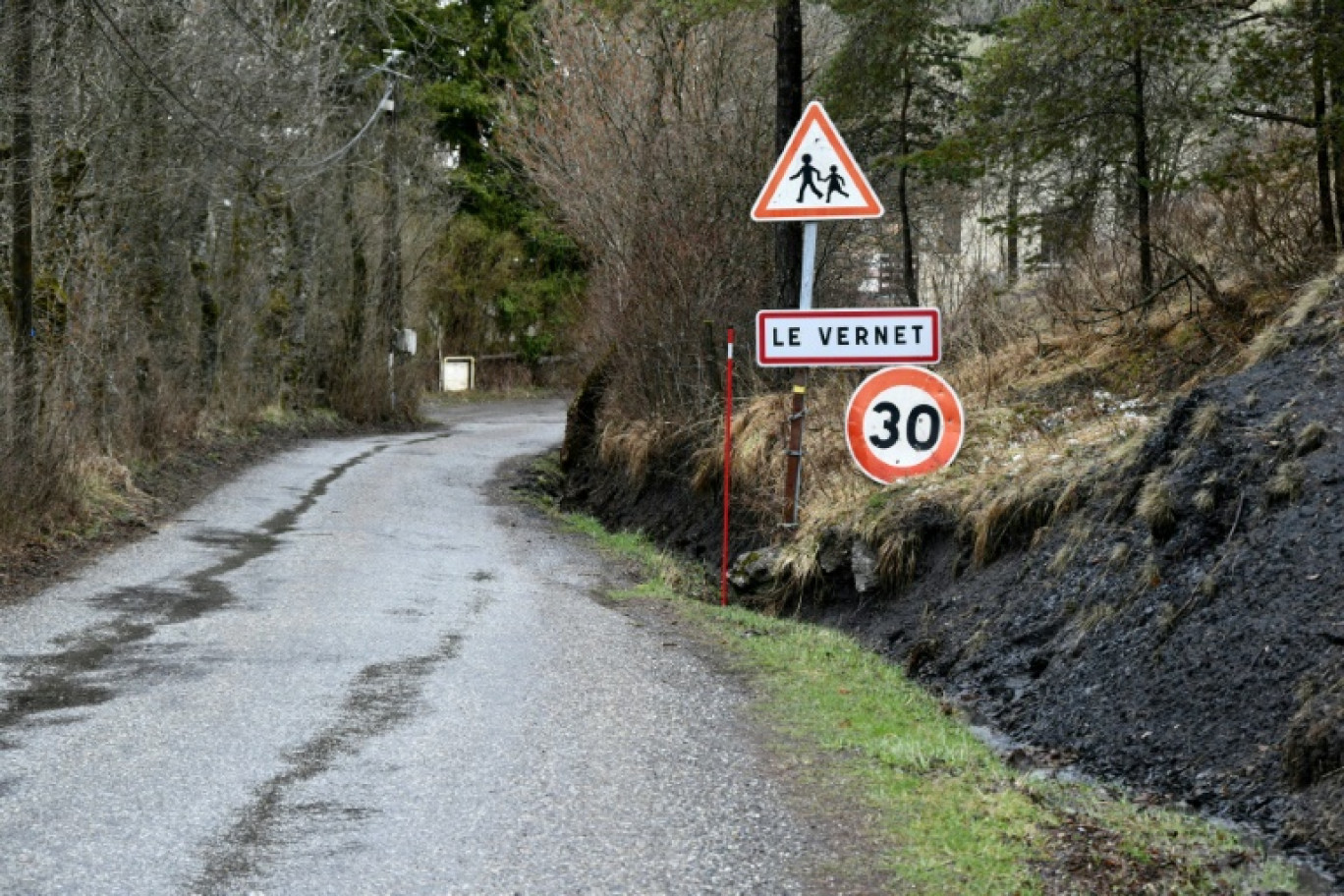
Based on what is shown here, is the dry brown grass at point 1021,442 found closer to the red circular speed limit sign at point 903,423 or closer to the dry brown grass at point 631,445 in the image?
the red circular speed limit sign at point 903,423

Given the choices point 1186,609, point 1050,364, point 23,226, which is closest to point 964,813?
point 1186,609

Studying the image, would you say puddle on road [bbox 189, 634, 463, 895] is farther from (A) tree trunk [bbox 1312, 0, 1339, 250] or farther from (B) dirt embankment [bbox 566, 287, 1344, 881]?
(A) tree trunk [bbox 1312, 0, 1339, 250]

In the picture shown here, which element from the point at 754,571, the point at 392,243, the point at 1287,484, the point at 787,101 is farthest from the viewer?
the point at 392,243

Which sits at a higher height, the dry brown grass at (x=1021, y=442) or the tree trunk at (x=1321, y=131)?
the tree trunk at (x=1321, y=131)

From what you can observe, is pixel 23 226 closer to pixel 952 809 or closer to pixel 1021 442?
pixel 1021 442

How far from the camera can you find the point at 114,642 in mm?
9086

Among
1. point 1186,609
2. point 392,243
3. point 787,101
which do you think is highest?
point 392,243

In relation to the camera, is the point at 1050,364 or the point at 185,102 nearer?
the point at 1050,364

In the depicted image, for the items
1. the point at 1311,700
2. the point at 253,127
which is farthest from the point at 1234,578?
the point at 253,127

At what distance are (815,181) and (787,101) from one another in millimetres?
3596

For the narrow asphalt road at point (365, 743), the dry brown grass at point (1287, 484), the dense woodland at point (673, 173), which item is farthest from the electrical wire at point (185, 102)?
the dry brown grass at point (1287, 484)

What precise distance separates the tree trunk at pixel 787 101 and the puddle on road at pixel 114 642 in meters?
5.37

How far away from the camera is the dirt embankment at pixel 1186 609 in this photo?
546cm

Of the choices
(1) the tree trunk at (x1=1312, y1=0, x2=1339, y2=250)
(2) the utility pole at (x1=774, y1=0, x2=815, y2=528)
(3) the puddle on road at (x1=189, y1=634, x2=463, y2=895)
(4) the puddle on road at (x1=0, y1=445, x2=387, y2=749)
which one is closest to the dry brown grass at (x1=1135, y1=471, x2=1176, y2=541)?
(3) the puddle on road at (x1=189, y1=634, x2=463, y2=895)
